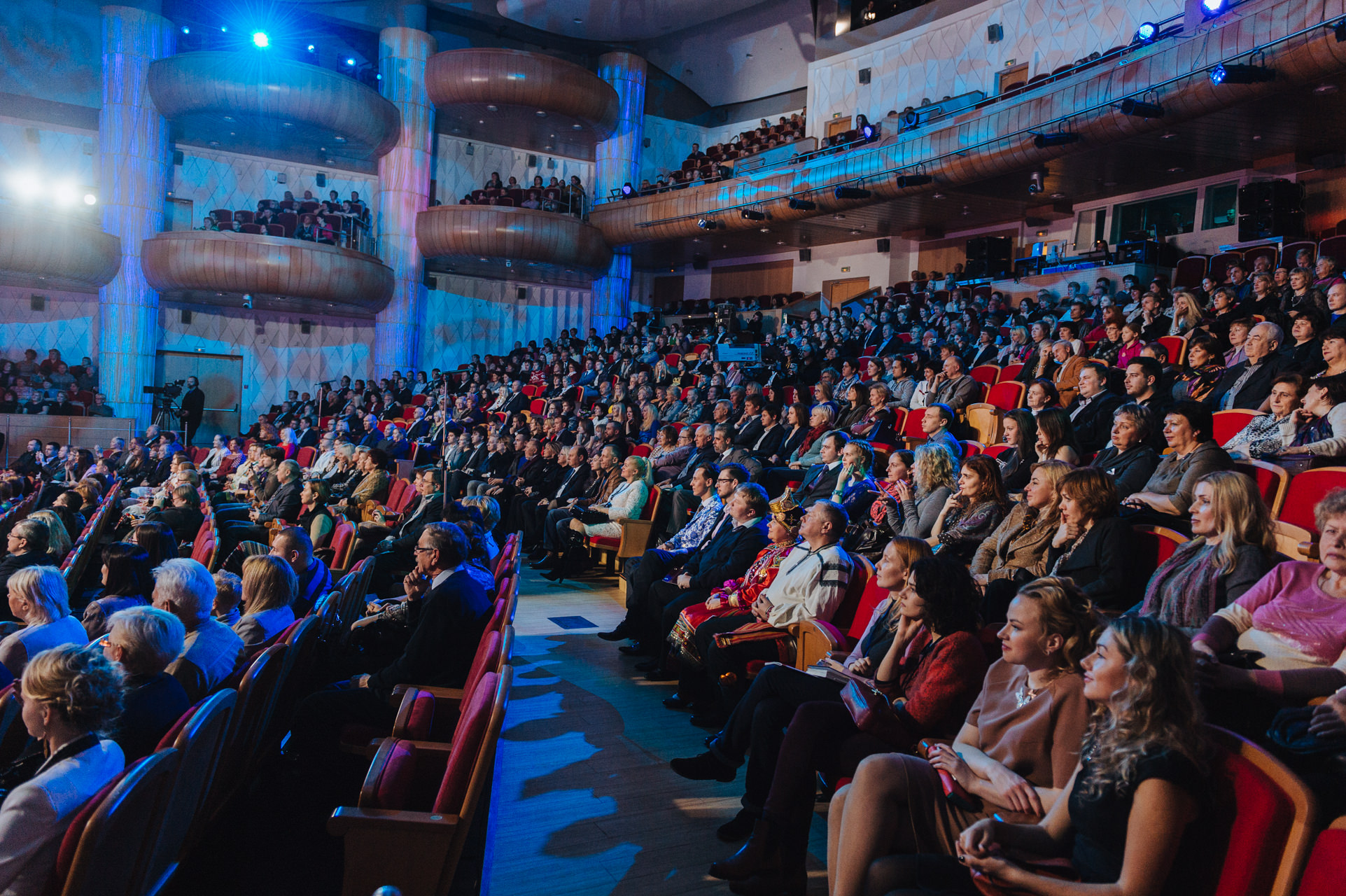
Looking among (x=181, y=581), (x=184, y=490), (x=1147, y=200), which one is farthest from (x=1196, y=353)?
(x=1147, y=200)

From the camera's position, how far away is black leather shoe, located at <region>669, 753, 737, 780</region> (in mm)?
2289

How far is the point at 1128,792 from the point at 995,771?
1.08ft

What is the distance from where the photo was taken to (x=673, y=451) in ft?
19.6

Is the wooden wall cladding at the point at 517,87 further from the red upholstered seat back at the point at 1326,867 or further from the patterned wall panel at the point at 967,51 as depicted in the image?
the red upholstered seat back at the point at 1326,867

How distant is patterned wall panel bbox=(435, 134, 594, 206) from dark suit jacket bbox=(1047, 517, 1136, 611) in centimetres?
1346

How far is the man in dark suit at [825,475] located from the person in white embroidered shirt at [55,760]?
3.06 meters

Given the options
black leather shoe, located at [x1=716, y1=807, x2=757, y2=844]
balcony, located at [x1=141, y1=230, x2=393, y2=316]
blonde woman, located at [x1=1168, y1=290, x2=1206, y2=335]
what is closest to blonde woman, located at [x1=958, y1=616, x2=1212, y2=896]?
black leather shoe, located at [x1=716, y1=807, x2=757, y2=844]

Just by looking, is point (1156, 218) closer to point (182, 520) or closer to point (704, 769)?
point (704, 769)

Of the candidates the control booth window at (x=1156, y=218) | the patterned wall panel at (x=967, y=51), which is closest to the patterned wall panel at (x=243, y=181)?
the patterned wall panel at (x=967, y=51)

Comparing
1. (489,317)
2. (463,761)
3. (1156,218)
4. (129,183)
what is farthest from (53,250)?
(1156,218)

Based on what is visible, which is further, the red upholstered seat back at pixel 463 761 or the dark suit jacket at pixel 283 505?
the dark suit jacket at pixel 283 505

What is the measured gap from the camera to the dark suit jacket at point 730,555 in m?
3.30

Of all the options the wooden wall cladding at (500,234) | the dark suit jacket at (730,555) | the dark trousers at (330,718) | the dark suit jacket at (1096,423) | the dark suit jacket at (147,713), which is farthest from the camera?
the wooden wall cladding at (500,234)

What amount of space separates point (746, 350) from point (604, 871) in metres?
8.22
